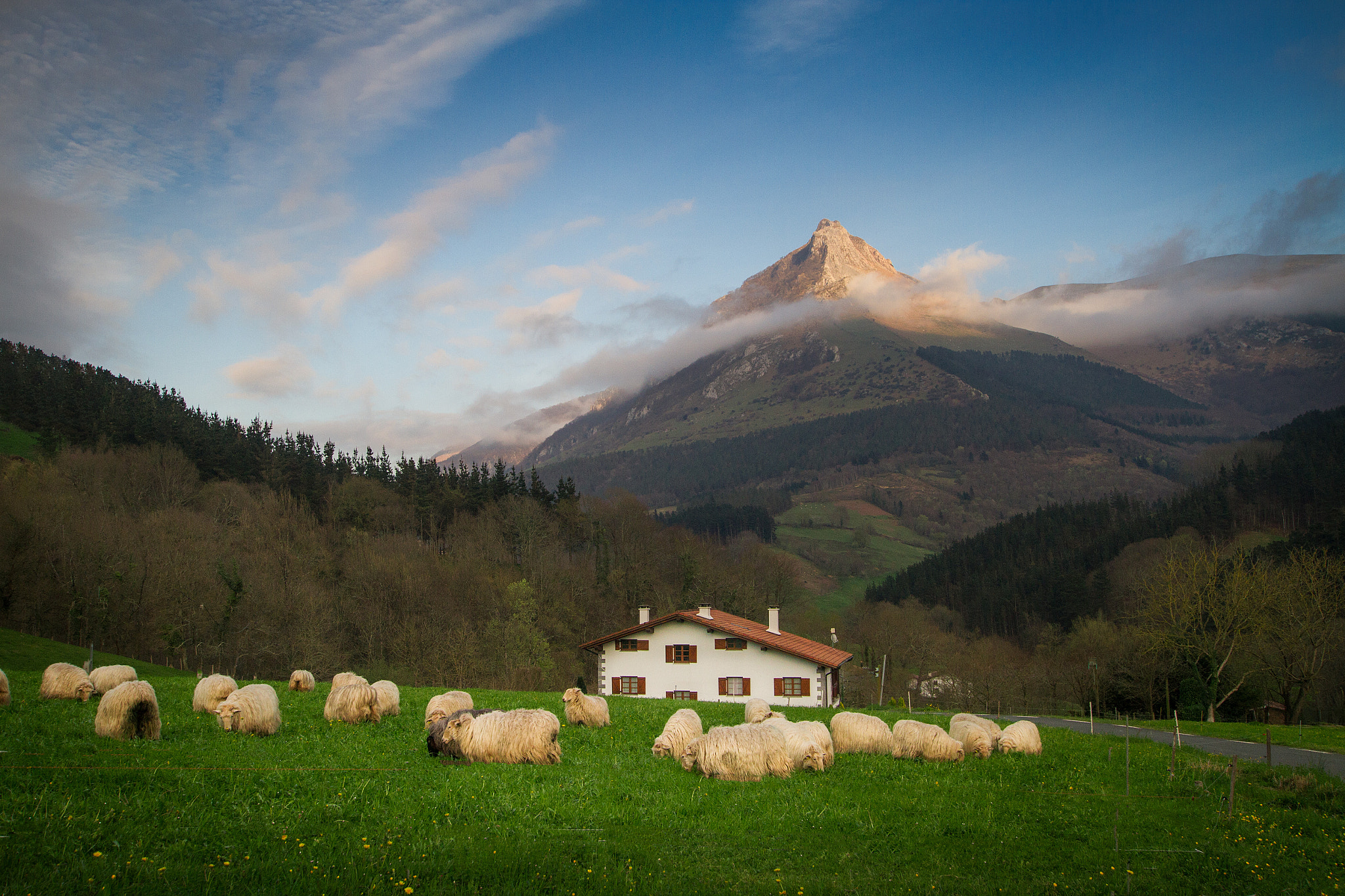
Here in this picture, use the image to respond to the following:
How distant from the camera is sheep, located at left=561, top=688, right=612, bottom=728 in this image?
71.9 ft

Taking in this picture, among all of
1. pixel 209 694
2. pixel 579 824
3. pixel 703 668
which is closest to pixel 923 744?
pixel 579 824

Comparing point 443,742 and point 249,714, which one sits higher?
point 249,714

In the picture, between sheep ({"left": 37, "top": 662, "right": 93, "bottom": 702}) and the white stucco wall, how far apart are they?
3548cm

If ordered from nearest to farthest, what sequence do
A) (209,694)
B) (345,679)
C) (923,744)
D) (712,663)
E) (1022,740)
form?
(209,694) < (923,744) < (1022,740) < (345,679) < (712,663)

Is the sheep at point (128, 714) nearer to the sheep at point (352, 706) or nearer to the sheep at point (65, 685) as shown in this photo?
the sheep at point (352, 706)

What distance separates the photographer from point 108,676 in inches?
818

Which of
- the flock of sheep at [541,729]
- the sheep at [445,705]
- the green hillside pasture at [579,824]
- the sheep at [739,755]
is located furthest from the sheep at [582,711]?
the sheep at [739,755]

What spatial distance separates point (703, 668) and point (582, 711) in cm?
3001

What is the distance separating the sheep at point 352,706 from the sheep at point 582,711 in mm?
5254

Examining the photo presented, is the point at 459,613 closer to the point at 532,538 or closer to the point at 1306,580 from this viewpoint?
the point at 532,538

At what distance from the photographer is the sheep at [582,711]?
2192cm

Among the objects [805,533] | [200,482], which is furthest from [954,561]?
[200,482]

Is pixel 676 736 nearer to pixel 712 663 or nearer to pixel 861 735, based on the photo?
pixel 861 735

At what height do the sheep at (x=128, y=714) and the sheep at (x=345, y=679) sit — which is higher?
the sheep at (x=128, y=714)
